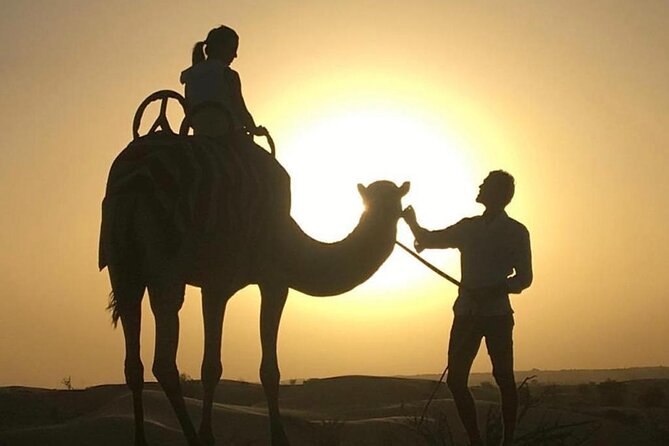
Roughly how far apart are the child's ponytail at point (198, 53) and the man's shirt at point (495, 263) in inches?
127

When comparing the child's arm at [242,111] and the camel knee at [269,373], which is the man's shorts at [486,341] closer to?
the camel knee at [269,373]

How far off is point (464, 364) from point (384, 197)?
1.82 m

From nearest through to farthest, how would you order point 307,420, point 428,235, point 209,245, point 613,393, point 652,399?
point 209,245, point 428,235, point 307,420, point 652,399, point 613,393

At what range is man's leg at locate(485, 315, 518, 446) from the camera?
9391 mm

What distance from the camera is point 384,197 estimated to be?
385 inches

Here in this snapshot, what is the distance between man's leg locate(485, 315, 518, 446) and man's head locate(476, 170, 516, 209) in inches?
43.7

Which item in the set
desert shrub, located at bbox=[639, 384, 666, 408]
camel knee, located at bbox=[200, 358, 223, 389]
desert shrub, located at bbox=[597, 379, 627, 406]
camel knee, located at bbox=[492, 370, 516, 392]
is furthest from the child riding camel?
desert shrub, located at bbox=[597, 379, 627, 406]

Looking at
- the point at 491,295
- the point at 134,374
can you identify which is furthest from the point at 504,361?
the point at 134,374

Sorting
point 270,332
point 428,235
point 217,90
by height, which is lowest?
point 270,332

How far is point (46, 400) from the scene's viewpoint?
19.0 meters

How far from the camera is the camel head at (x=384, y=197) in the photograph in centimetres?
977

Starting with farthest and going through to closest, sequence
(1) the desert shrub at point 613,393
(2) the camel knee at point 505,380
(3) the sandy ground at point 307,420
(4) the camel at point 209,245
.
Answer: (1) the desert shrub at point 613,393
(3) the sandy ground at point 307,420
(2) the camel knee at point 505,380
(4) the camel at point 209,245

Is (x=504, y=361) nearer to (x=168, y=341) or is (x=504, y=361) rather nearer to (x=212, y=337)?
(x=212, y=337)

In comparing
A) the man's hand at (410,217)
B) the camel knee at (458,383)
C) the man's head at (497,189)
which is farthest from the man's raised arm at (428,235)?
the camel knee at (458,383)
